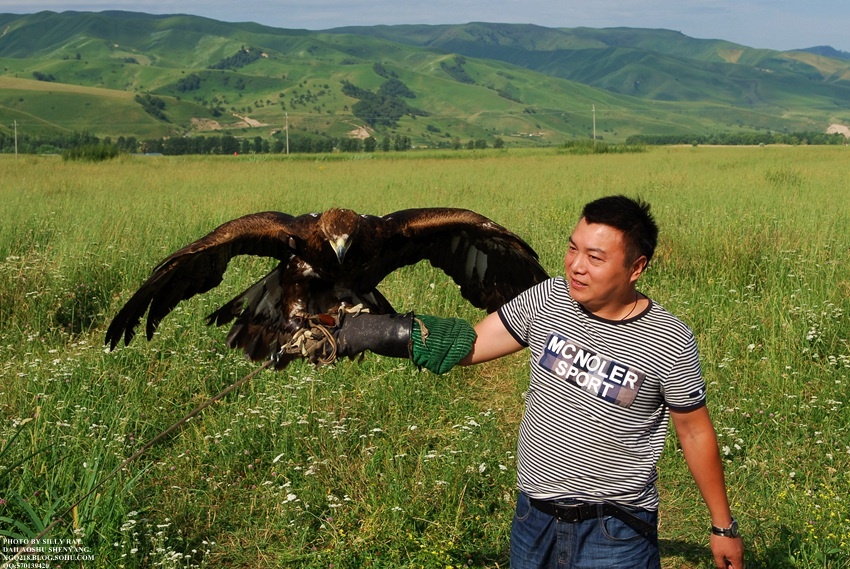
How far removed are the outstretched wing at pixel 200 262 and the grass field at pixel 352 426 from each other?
2.12ft

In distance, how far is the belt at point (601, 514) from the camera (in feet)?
8.07

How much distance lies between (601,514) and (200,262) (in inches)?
114

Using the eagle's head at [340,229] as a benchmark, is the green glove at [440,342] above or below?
below

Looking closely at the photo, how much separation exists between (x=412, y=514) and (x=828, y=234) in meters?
6.52

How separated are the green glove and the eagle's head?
1.49 meters

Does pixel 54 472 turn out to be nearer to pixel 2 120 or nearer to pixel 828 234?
pixel 828 234

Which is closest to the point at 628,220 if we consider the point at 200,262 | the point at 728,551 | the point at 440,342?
the point at 440,342

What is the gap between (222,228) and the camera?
425 centimetres

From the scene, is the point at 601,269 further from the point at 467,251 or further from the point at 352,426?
the point at 352,426

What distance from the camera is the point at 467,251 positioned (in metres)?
4.91

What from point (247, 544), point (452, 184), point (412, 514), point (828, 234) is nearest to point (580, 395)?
point (412, 514)

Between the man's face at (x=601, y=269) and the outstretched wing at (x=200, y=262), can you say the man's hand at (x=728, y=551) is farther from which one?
the outstretched wing at (x=200, y=262)

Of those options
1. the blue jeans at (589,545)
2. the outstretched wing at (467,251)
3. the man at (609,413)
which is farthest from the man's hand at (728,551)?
the outstretched wing at (467,251)

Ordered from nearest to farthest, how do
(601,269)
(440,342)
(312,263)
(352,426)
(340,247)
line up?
(601,269) < (440,342) < (340,247) < (312,263) < (352,426)
